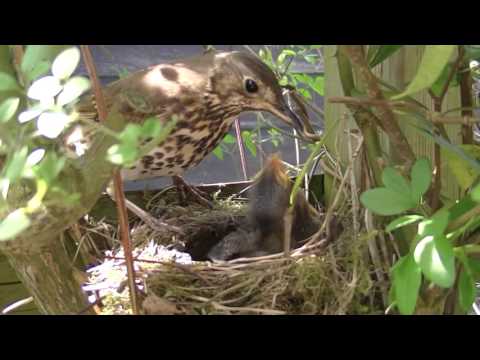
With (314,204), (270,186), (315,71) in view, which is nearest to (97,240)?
(270,186)

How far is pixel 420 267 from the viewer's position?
1.68ft

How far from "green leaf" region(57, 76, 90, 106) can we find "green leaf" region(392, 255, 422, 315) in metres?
0.29

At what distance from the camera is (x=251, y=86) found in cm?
129

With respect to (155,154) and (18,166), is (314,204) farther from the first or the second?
(18,166)

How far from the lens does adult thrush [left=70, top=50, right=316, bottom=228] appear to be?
48.3 inches

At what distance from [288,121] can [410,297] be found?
77 centimetres

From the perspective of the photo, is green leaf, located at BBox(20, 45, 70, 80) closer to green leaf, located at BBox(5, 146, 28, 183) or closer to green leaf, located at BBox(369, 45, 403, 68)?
green leaf, located at BBox(5, 146, 28, 183)

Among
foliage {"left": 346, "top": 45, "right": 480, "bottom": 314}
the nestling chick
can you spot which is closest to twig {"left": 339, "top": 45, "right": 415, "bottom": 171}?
foliage {"left": 346, "top": 45, "right": 480, "bottom": 314}

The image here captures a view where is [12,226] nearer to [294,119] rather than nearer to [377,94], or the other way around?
[377,94]

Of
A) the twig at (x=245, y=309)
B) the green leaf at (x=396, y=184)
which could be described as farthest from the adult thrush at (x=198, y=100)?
the green leaf at (x=396, y=184)

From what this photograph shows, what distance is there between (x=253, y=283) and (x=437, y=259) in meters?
0.49

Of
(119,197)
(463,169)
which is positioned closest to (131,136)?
(119,197)

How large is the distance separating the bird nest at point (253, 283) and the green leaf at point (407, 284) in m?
0.29

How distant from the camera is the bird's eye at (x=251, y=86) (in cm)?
129
